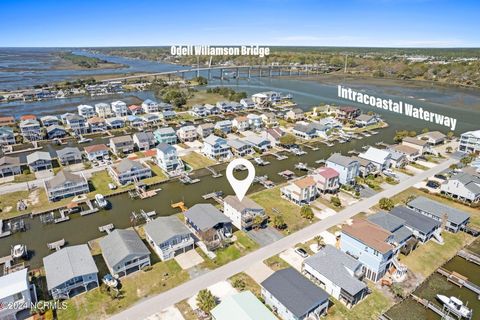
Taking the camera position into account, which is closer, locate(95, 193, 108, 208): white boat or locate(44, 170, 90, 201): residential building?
locate(95, 193, 108, 208): white boat

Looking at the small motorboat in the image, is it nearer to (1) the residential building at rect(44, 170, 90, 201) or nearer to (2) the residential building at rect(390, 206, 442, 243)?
(1) the residential building at rect(44, 170, 90, 201)

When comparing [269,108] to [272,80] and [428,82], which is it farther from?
[428,82]

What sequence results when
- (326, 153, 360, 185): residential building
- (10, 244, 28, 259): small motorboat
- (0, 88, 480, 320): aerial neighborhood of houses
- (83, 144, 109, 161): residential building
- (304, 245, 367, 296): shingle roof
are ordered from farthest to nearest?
(83, 144, 109, 161): residential building, (326, 153, 360, 185): residential building, (10, 244, 28, 259): small motorboat, (0, 88, 480, 320): aerial neighborhood of houses, (304, 245, 367, 296): shingle roof

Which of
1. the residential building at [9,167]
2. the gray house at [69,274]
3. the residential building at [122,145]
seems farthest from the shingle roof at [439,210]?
the residential building at [9,167]

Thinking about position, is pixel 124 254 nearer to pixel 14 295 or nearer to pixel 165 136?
pixel 14 295

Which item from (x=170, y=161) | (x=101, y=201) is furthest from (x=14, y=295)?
(x=170, y=161)

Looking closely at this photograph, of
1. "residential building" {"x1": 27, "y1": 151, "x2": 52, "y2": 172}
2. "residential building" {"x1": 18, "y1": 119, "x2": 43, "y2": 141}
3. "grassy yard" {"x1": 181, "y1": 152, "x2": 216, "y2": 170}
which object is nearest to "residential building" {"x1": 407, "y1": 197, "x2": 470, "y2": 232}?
"grassy yard" {"x1": 181, "y1": 152, "x2": 216, "y2": 170}
